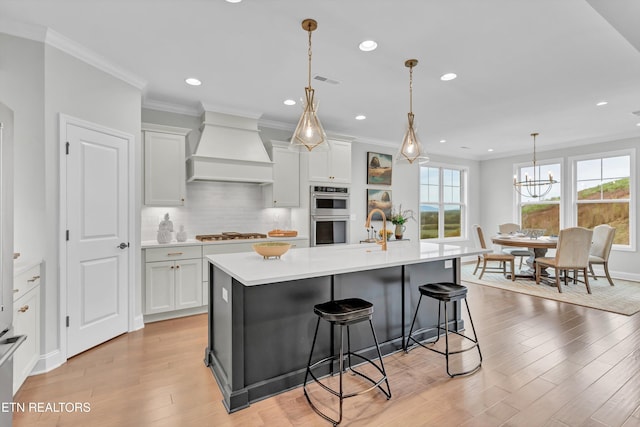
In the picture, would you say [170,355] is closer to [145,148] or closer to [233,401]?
[233,401]

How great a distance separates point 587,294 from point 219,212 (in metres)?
5.57

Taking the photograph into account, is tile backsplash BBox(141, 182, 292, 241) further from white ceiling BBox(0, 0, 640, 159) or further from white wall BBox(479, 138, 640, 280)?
white wall BBox(479, 138, 640, 280)

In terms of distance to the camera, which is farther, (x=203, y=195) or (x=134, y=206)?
(x=203, y=195)

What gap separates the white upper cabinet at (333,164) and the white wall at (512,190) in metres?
4.66

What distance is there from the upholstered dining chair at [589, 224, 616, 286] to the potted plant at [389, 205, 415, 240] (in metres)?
3.05

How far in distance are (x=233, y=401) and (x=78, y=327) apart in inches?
69.8

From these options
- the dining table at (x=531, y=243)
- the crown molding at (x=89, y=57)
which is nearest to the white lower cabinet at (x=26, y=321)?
the crown molding at (x=89, y=57)

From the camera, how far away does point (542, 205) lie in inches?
277

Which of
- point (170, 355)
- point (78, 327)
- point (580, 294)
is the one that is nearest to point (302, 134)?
point (170, 355)

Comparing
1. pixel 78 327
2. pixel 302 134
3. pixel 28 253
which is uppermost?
pixel 302 134

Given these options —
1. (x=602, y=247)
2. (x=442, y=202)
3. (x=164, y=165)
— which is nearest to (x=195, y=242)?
(x=164, y=165)

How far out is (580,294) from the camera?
477cm

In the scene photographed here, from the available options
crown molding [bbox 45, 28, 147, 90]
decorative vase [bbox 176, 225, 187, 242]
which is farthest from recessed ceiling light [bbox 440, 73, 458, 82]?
decorative vase [bbox 176, 225, 187, 242]

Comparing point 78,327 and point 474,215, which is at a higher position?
point 474,215
